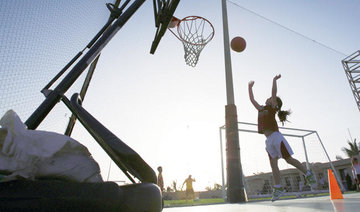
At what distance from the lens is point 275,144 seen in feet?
A: 11.3

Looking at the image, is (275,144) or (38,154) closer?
(38,154)

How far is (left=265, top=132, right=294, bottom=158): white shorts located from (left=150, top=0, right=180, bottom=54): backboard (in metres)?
2.39

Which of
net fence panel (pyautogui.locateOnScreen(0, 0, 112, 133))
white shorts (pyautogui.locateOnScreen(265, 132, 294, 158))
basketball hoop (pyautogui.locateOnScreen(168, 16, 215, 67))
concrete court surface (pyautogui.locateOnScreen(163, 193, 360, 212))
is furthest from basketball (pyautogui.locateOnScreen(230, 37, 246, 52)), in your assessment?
concrete court surface (pyautogui.locateOnScreen(163, 193, 360, 212))

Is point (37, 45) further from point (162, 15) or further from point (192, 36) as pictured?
point (192, 36)

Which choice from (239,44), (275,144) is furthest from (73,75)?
(239,44)

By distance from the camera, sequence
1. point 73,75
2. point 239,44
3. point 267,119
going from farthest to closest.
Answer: point 239,44, point 267,119, point 73,75

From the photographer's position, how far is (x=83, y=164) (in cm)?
72

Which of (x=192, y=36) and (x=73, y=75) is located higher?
(x=192, y=36)

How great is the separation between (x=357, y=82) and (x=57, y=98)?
1830cm

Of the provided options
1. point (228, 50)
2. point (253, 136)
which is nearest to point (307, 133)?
point (253, 136)

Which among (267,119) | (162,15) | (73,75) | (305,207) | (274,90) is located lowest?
(305,207)

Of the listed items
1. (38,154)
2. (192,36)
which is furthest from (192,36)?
(38,154)

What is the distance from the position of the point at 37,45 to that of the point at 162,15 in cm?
142

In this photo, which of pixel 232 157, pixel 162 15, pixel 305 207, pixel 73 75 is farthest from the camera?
pixel 232 157
